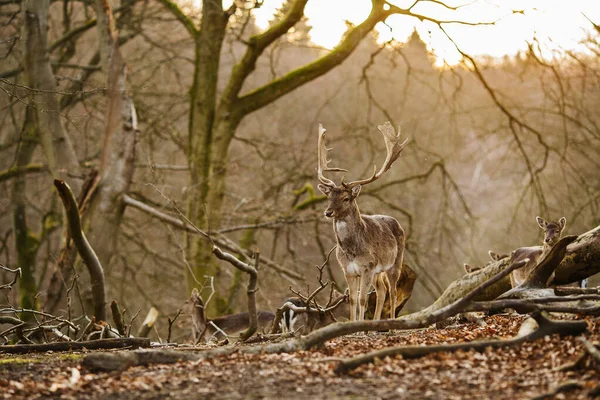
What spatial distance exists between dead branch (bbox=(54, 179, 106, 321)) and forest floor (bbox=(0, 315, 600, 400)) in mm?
2763

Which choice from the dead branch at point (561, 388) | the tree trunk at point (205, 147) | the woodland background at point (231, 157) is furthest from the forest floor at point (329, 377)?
the tree trunk at point (205, 147)

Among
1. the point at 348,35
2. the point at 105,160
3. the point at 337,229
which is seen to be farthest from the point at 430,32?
the point at 105,160

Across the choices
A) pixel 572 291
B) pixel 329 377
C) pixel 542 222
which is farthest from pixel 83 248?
pixel 542 222

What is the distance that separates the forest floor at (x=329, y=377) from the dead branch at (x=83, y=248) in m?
2.76

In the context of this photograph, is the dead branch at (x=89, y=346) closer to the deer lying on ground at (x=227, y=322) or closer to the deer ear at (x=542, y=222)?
the deer lying on ground at (x=227, y=322)

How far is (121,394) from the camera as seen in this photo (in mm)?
4566

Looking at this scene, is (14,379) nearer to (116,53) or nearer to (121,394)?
(121,394)

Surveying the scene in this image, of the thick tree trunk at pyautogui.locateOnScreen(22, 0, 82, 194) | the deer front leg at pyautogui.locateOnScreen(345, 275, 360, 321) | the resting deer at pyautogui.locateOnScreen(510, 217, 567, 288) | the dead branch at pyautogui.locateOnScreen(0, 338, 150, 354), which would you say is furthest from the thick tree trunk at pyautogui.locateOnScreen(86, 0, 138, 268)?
the resting deer at pyautogui.locateOnScreen(510, 217, 567, 288)

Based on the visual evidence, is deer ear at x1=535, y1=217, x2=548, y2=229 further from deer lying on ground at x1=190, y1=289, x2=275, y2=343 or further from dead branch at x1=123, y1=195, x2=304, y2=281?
deer lying on ground at x1=190, y1=289, x2=275, y2=343

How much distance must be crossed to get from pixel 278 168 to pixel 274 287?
2.76m

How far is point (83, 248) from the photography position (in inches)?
338

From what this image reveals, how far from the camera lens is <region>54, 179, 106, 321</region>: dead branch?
8.06 meters

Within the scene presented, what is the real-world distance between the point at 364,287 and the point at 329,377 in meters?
3.91

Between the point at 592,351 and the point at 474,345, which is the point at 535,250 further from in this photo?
the point at 592,351
